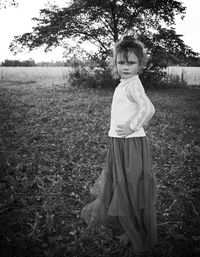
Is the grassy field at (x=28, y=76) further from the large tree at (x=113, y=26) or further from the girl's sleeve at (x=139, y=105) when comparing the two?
the girl's sleeve at (x=139, y=105)

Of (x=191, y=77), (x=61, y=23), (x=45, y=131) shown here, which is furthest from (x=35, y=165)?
(x=191, y=77)

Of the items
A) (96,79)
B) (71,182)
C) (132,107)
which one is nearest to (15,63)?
(96,79)

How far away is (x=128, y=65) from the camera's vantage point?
7.04 feet

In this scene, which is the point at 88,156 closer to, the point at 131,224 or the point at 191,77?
the point at 131,224

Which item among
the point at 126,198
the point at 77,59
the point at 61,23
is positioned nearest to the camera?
the point at 126,198

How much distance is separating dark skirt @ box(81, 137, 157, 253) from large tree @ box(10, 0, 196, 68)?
41.4ft

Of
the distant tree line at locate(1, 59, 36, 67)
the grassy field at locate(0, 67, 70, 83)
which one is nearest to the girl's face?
the grassy field at locate(0, 67, 70, 83)

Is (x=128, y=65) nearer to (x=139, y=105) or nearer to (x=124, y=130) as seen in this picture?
(x=139, y=105)

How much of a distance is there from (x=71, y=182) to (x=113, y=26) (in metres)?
12.8

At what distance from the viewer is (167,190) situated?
368cm

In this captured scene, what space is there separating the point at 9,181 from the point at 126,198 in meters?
2.18

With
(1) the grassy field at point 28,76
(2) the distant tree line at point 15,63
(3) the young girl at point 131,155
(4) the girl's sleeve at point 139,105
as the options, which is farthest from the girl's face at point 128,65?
(2) the distant tree line at point 15,63

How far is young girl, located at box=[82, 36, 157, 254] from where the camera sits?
2117 millimetres

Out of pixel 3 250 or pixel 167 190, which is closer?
pixel 3 250
